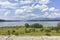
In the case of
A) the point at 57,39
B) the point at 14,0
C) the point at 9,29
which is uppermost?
the point at 14,0

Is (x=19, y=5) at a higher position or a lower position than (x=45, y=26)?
higher

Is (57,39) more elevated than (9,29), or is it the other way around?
(9,29)

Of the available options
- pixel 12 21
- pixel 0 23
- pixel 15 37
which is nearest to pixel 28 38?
pixel 15 37

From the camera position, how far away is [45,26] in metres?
3.54

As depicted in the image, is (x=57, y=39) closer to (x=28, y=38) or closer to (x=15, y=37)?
(x=28, y=38)

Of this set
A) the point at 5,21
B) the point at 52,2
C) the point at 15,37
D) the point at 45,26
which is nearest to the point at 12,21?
the point at 5,21

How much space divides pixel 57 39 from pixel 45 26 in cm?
42

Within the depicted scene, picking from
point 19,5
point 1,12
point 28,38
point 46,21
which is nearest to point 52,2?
point 46,21

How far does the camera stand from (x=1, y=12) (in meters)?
3.50

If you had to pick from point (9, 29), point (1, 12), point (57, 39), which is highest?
point (1, 12)

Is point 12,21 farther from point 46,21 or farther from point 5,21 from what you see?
point 46,21

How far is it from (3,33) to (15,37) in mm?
331

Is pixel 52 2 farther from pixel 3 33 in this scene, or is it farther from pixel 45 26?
pixel 3 33

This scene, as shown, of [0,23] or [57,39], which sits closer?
[57,39]
